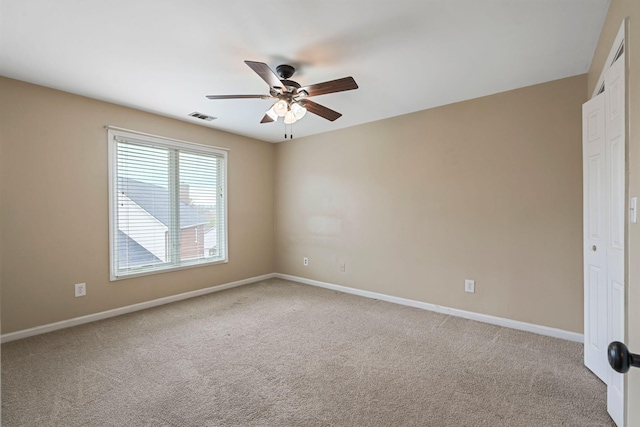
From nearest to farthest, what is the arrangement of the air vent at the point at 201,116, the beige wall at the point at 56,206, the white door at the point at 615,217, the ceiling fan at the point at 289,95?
the white door at the point at 615,217, the ceiling fan at the point at 289,95, the beige wall at the point at 56,206, the air vent at the point at 201,116

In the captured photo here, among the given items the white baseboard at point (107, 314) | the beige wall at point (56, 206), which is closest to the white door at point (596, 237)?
the white baseboard at point (107, 314)

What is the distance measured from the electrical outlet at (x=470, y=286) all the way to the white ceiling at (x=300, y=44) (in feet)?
6.80

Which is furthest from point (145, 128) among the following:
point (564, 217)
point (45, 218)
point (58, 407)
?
point (564, 217)

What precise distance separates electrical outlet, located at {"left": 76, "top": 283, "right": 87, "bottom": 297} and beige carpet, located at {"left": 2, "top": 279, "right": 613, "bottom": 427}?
13.9 inches

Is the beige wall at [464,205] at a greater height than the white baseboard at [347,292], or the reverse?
the beige wall at [464,205]

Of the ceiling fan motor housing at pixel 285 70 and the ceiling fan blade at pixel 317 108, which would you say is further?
the ceiling fan blade at pixel 317 108

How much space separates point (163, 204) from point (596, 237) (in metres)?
4.45

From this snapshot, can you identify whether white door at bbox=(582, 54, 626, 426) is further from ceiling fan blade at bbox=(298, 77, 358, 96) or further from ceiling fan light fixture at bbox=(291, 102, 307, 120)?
ceiling fan light fixture at bbox=(291, 102, 307, 120)

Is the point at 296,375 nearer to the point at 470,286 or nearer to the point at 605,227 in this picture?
the point at 470,286

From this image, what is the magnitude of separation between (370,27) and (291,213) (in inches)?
136

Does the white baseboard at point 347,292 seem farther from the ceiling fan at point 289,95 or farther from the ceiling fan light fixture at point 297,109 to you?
the ceiling fan light fixture at point 297,109

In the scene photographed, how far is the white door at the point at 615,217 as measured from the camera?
5.30ft

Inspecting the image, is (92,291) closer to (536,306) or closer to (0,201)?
(0,201)

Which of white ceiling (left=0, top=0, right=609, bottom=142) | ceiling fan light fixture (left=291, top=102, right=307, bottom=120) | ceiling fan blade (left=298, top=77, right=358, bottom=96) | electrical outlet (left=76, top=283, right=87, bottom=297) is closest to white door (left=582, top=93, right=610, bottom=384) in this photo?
white ceiling (left=0, top=0, right=609, bottom=142)
